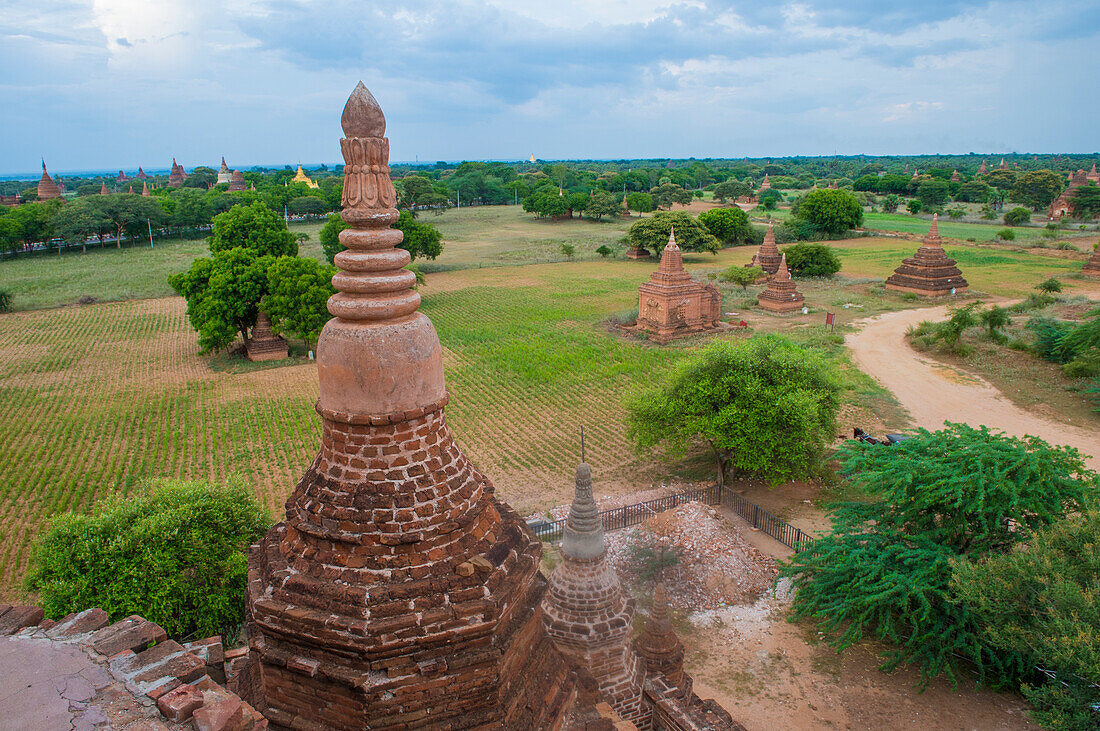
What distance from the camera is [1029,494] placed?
1260 centimetres

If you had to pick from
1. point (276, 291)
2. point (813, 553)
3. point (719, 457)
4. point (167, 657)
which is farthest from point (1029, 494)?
point (276, 291)

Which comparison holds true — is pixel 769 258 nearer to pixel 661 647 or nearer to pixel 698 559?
pixel 698 559

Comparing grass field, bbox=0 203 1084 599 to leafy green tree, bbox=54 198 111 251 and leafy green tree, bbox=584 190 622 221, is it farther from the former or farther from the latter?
leafy green tree, bbox=584 190 622 221

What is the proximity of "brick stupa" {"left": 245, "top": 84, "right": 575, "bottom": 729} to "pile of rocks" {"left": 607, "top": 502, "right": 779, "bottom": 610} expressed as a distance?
36.2 feet

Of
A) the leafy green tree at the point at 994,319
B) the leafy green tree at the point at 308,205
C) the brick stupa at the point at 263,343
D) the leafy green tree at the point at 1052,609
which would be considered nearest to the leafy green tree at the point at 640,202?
the leafy green tree at the point at 308,205

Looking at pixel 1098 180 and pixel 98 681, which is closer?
pixel 98 681

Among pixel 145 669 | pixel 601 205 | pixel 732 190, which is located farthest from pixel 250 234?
pixel 732 190

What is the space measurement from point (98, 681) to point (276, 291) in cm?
3034

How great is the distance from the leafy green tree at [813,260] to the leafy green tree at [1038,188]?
66.2m

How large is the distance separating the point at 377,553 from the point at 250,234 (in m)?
42.5

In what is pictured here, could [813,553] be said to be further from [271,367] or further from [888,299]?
[888,299]

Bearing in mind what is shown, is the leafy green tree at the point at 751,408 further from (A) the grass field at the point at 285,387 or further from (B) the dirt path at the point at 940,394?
(B) the dirt path at the point at 940,394

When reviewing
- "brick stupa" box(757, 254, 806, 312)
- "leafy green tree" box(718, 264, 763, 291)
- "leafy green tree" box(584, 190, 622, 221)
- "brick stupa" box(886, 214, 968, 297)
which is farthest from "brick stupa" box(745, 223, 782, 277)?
"leafy green tree" box(584, 190, 622, 221)

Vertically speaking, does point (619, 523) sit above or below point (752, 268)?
below
